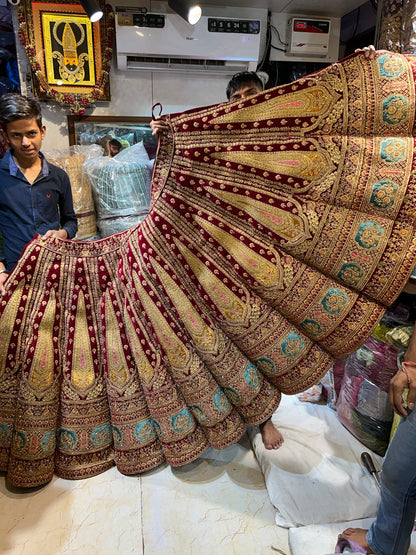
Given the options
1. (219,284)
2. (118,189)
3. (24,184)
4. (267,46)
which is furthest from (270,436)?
(267,46)

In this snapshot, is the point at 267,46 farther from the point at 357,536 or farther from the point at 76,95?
the point at 357,536

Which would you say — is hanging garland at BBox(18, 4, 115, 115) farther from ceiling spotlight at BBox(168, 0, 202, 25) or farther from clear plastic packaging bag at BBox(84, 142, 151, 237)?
ceiling spotlight at BBox(168, 0, 202, 25)

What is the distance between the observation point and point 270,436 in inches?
64.6

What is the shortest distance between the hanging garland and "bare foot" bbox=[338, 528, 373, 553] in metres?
2.73

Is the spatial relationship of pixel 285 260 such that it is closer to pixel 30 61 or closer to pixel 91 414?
pixel 91 414

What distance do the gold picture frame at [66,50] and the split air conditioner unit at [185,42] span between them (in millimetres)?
142

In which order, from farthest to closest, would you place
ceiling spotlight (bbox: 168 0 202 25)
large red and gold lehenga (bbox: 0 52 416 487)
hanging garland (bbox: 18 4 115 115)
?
hanging garland (bbox: 18 4 115 115) < ceiling spotlight (bbox: 168 0 202 25) < large red and gold lehenga (bbox: 0 52 416 487)

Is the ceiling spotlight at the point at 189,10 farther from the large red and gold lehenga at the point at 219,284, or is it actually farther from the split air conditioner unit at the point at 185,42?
the large red and gold lehenga at the point at 219,284

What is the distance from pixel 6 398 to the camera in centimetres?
143

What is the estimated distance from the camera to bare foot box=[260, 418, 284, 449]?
64.0 inches

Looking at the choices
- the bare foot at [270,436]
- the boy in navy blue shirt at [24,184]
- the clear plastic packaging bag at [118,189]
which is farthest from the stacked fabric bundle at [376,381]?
the clear plastic packaging bag at [118,189]

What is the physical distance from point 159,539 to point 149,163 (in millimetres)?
2165

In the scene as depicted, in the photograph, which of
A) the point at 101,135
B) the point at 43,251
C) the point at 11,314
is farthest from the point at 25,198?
the point at 101,135

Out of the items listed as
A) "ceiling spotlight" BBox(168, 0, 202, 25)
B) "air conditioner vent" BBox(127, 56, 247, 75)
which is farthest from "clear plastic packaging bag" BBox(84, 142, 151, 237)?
"ceiling spotlight" BBox(168, 0, 202, 25)
